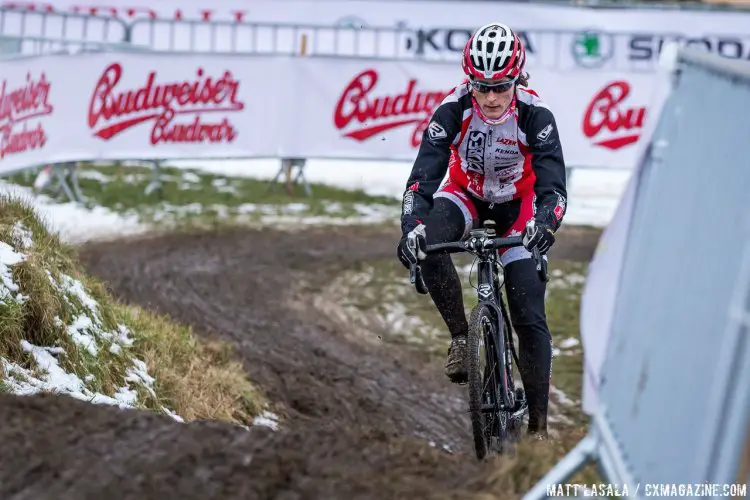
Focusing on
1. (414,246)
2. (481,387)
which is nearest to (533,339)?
(481,387)

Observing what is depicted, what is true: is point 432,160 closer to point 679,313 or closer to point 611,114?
point 679,313

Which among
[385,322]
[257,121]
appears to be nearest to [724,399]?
[385,322]

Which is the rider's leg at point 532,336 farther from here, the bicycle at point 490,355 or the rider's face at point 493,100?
the rider's face at point 493,100

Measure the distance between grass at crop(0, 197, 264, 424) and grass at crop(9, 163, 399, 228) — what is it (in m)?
6.16

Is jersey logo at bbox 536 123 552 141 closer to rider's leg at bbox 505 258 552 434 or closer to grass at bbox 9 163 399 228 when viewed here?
rider's leg at bbox 505 258 552 434

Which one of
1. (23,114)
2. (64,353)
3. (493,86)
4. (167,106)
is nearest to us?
(493,86)

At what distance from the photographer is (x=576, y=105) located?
1503 centimetres

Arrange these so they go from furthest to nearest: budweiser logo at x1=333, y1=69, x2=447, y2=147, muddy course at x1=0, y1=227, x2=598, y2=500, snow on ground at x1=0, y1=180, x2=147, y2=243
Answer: budweiser logo at x1=333, y1=69, x2=447, y2=147
snow on ground at x1=0, y1=180, x2=147, y2=243
muddy course at x1=0, y1=227, x2=598, y2=500

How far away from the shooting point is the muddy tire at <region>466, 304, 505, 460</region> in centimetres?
559

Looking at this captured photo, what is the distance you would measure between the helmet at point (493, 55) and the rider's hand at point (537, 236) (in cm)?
80

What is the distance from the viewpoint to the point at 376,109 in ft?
48.9

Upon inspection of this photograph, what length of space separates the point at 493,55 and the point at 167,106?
906cm

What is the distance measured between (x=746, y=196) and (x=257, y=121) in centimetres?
1216

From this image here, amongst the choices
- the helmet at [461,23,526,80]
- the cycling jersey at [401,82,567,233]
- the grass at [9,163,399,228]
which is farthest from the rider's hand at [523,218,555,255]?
the grass at [9,163,399,228]
